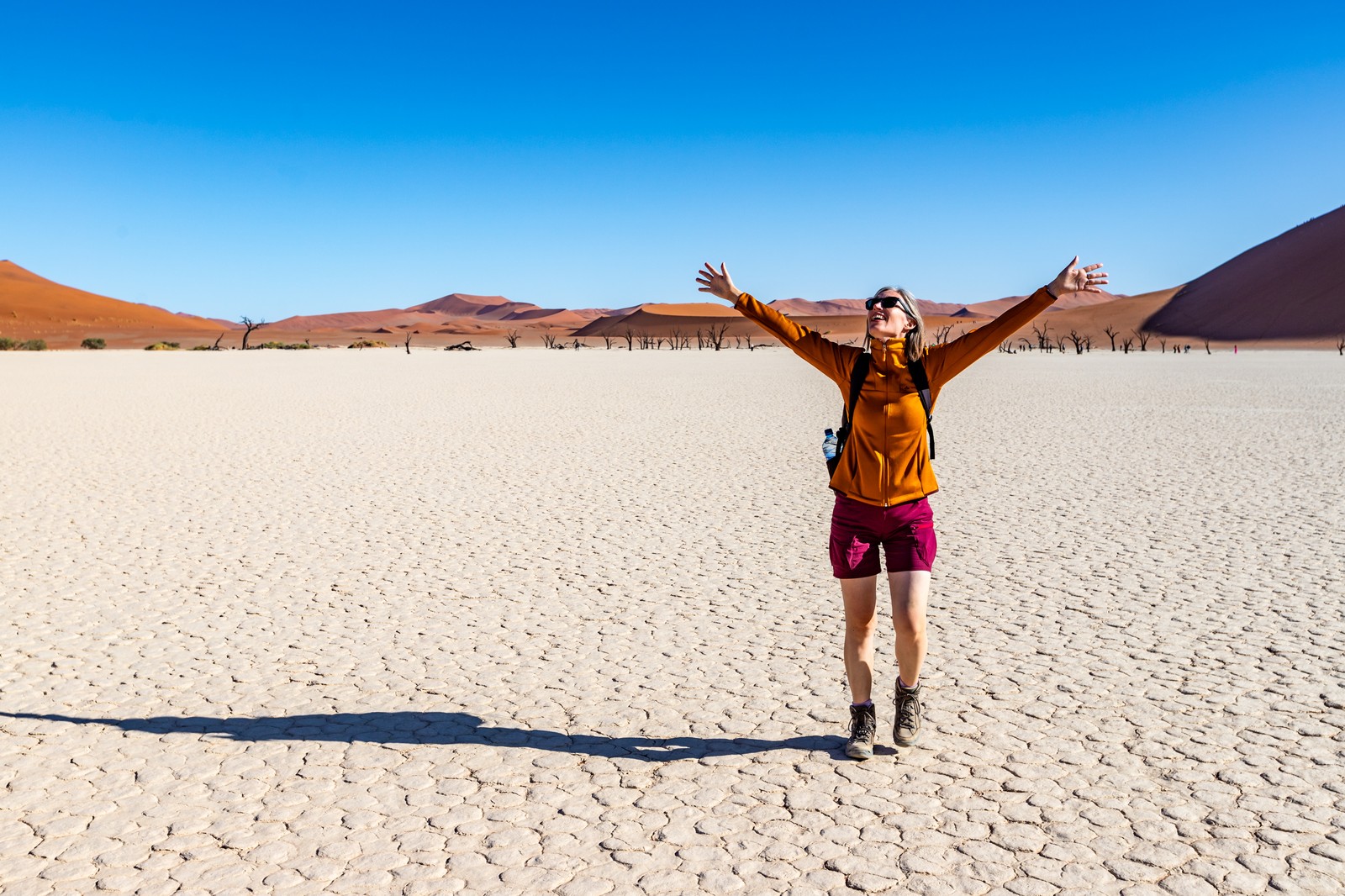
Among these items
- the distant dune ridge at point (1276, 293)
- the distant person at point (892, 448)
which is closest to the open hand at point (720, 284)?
the distant person at point (892, 448)

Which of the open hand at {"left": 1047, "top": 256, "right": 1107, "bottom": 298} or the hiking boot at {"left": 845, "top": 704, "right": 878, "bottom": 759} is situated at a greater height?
the open hand at {"left": 1047, "top": 256, "right": 1107, "bottom": 298}

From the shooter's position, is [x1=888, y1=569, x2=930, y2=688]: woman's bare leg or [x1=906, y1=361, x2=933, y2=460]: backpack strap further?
[x1=888, y1=569, x2=930, y2=688]: woman's bare leg

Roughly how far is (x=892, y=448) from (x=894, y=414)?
0.12m

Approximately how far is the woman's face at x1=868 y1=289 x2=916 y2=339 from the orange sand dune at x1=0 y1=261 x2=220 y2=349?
92692 millimetres

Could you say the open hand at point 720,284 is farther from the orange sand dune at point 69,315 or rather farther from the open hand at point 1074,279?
the orange sand dune at point 69,315

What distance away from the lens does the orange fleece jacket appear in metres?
3.90

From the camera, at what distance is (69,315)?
12162 centimetres

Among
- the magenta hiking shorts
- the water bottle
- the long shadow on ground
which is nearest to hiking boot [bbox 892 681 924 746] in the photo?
the long shadow on ground

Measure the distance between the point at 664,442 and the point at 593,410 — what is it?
600cm

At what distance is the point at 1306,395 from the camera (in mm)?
24609

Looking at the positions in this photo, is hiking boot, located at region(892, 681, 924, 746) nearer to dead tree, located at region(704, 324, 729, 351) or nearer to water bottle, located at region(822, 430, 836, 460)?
water bottle, located at region(822, 430, 836, 460)

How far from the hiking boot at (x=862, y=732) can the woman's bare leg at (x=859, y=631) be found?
0.13 feet

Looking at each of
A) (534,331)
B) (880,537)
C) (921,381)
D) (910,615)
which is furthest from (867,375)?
(534,331)

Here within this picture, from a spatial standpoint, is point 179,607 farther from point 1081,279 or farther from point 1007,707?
point 1081,279
